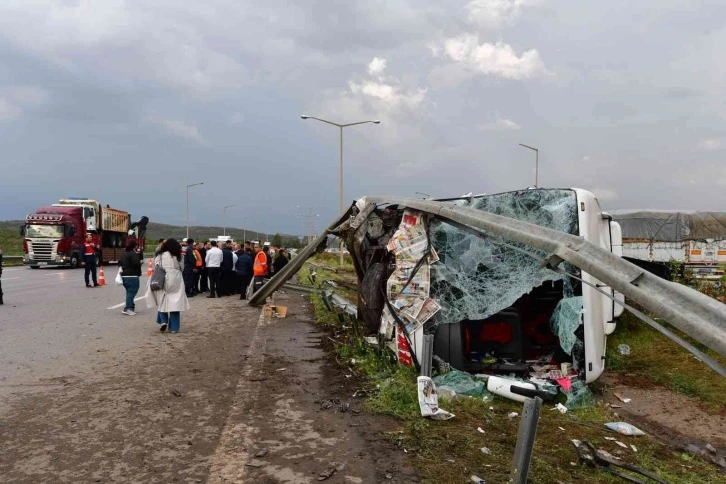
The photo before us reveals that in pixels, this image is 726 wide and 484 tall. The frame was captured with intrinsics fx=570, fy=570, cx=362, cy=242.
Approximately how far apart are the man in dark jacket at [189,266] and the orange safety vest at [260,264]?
1841 mm

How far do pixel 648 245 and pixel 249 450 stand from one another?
21560 mm

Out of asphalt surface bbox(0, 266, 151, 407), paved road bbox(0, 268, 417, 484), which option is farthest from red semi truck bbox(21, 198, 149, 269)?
paved road bbox(0, 268, 417, 484)

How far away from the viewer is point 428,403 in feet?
17.2

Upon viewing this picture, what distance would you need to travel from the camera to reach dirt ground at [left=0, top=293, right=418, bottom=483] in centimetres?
406

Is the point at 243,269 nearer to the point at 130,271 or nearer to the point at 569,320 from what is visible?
the point at 130,271

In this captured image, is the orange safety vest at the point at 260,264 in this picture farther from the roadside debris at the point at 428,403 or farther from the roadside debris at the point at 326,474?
the roadside debris at the point at 326,474

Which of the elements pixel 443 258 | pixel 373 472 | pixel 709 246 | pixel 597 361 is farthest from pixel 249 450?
pixel 709 246

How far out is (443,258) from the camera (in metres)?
7.03

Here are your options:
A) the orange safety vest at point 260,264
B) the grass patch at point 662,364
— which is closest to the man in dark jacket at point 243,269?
the orange safety vest at point 260,264

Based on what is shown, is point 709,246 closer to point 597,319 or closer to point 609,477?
point 597,319

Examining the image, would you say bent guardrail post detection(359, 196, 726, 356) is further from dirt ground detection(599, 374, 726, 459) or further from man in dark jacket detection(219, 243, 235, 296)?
man in dark jacket detection(219, 243, 235, 296)

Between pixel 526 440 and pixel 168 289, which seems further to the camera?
pixel 168 289

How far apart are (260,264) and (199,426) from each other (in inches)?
398

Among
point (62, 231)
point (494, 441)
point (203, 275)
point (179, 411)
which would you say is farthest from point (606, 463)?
point (62, 231)
